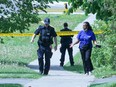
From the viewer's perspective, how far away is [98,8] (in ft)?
48.3

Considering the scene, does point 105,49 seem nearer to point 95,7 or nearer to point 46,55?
point 46,55

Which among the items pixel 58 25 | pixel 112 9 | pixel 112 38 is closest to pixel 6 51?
pixel 58 25

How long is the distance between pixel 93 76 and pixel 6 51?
8623mm

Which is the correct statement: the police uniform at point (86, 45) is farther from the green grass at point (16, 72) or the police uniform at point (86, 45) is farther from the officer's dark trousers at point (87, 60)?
the green grass at point (16, 72)

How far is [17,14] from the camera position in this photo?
2392 cm

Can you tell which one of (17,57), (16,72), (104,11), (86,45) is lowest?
(17,57)

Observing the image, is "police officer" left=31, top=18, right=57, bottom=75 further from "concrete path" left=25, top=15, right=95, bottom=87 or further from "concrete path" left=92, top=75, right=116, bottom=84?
"concrete path" left=92, top=75, right=116, bottom=84

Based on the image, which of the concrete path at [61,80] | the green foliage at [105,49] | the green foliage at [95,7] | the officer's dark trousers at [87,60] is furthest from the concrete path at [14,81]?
the green foliage at [95,7]

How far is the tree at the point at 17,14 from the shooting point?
2362 cm

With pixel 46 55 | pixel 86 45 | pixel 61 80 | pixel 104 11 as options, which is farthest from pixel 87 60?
pixel 104 11

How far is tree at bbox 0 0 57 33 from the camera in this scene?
2362 cm

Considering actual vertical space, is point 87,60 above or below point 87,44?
below

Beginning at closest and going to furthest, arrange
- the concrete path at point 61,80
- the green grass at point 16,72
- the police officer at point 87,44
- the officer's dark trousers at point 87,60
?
the concrete path at point 61,80
the green grass at point 16,72
the police officer at point 87,44
the officer's dark trousers at point 87,60

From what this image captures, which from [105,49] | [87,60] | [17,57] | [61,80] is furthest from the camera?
[17,57]
